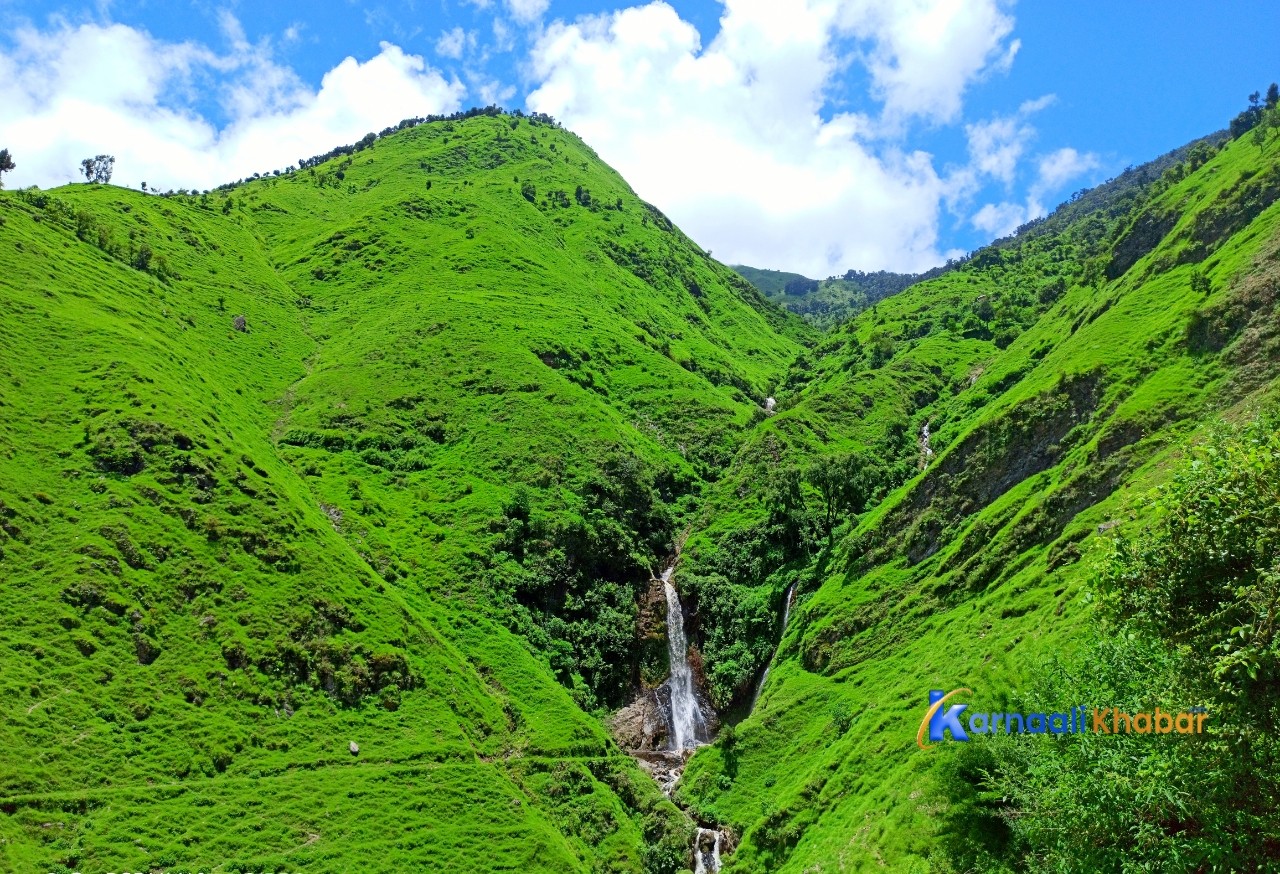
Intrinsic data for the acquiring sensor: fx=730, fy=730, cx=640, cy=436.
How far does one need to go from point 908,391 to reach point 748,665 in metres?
95.6

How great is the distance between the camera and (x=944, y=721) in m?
49.9

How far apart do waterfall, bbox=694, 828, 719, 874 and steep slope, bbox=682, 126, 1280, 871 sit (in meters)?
2.34

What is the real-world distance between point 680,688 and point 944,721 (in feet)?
172

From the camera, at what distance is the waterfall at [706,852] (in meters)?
70.7

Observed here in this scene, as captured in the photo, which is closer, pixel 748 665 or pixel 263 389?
pixel 748 665

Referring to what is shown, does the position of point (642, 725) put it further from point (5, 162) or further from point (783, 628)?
point (5, 162)

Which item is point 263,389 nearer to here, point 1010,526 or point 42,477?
point 42,477

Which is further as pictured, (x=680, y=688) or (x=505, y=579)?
(x=505, y=579)

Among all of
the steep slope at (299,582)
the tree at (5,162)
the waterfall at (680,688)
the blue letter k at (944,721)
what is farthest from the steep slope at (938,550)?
the tree at (5,162)

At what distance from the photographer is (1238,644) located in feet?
63.8

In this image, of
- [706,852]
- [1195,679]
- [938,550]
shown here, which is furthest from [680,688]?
[1195,679]

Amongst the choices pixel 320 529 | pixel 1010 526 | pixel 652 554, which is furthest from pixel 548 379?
pixel 1010 526

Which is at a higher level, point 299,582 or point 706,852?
point 299,582

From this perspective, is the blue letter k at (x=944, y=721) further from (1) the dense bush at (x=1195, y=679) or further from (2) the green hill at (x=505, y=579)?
(1) the dense bush at (x=1195, y=679)
